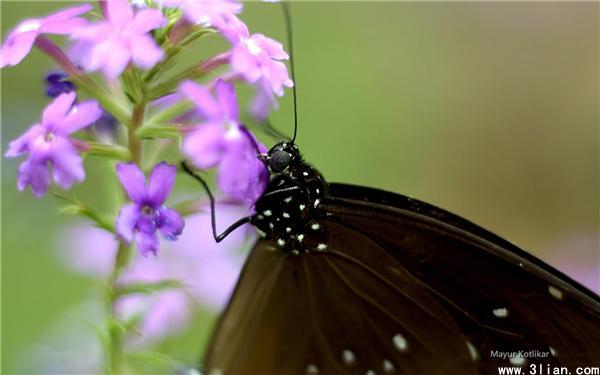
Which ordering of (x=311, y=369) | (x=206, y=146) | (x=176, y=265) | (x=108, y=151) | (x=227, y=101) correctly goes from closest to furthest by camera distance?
1. (x=206, y=146)
2. (x=227, y=101)
3. (x=108, y=151)
4. (x=311, y=369)
5. (x=176, y=265)

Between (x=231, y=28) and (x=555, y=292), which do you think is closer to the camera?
(x=231, y=28)

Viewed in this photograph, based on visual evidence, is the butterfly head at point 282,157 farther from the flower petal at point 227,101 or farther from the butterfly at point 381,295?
the flower petal at point 227,101

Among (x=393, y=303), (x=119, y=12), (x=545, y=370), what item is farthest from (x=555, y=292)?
(x=119, y=12)

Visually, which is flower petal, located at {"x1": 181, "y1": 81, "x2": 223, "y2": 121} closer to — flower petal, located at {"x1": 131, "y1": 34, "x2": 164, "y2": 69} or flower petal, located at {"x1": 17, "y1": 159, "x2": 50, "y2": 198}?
flower petal, located at {"x1": 131, "y1": 34, "x2": 164, "y2": 69}

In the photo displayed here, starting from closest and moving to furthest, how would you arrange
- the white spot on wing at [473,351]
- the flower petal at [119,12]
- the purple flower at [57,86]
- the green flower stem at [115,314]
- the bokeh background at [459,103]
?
the flower petal at [119,12] < the green flower stem at [115,314] < the purple flower at [57,86] < the white spot on wing at [473,351] < the bokeh background at [459,103]

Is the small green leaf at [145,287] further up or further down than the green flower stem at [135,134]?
further down

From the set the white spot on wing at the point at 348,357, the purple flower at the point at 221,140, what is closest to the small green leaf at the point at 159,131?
the purple flower at the point at 221,140

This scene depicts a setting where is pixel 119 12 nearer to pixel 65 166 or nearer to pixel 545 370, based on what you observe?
pixel 65 166
